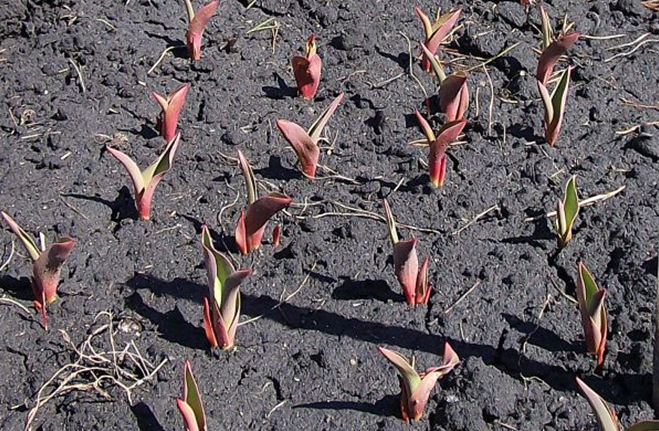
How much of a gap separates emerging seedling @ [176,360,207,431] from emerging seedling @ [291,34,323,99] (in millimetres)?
1281

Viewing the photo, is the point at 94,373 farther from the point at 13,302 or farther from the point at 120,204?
the point at 120,204

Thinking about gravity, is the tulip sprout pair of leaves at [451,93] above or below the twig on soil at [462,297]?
above

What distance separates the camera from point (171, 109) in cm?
312

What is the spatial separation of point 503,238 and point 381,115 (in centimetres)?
63

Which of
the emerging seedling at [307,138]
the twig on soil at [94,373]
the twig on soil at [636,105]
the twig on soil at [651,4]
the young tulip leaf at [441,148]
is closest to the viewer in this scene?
the twig on soil at [94,373]

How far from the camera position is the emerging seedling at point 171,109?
311 cm

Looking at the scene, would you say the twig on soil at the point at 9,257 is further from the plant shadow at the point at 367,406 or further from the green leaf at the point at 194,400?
the plant shadow at the point at 367,406

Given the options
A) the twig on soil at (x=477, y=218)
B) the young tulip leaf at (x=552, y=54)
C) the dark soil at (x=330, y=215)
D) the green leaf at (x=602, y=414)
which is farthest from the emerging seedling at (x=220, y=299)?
the young tulip leaf at (x=552, y=54)

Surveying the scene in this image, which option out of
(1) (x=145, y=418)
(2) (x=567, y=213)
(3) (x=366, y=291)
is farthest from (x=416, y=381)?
(2) (x=567, y=213)

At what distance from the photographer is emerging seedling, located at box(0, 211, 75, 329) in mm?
2496

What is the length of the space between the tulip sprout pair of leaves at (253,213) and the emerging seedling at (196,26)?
80 cm

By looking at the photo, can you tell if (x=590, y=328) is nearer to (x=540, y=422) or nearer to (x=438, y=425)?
(x=540, y=422)

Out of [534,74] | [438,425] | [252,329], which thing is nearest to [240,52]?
[534,74]

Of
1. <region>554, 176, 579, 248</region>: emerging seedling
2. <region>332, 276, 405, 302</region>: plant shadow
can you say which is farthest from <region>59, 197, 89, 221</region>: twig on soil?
<region>554, 176, 579, 248</region>: emerging seedling
